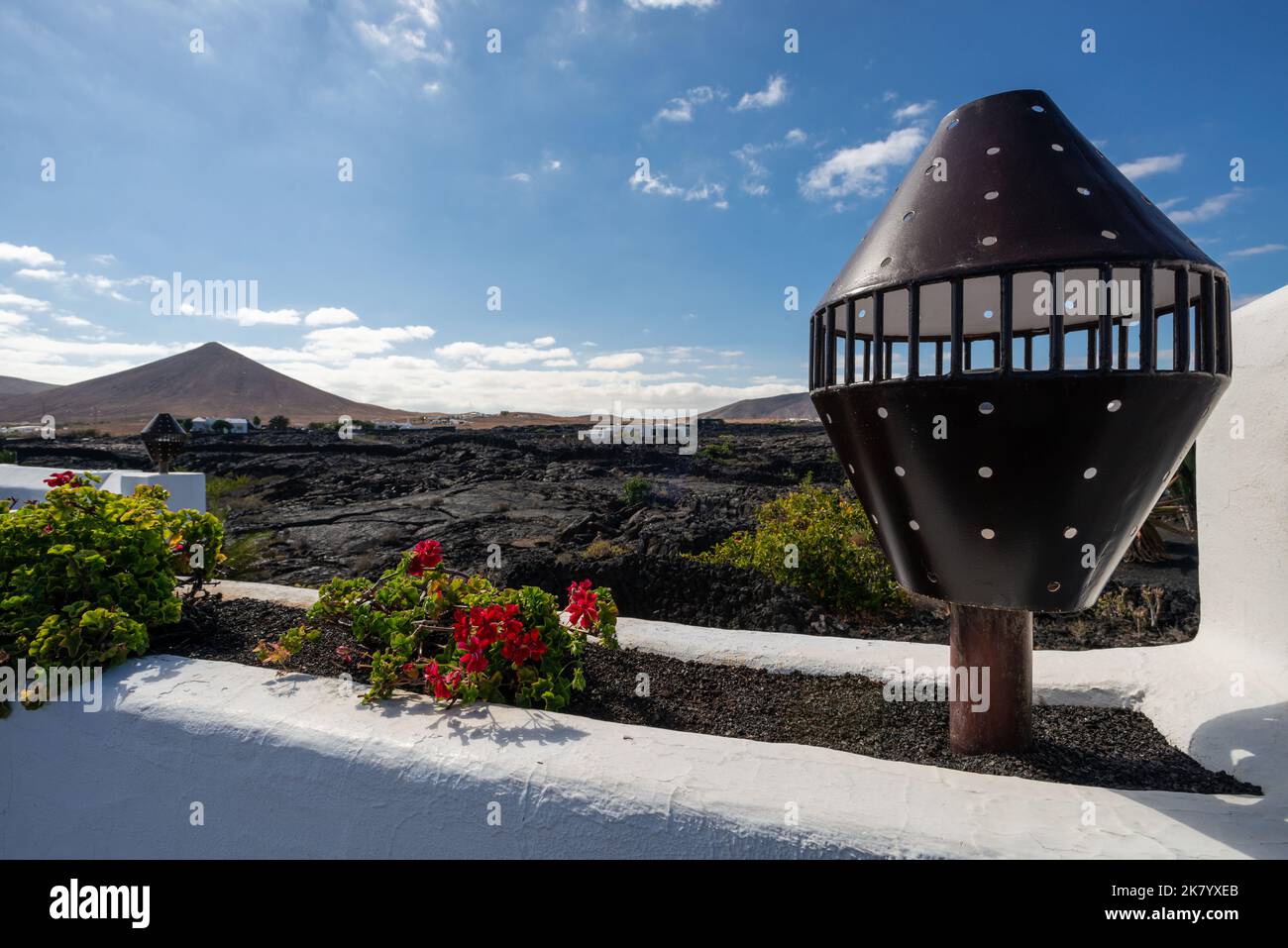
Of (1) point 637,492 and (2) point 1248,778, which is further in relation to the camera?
(1) point 637,492

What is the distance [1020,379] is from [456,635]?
2.30 meters

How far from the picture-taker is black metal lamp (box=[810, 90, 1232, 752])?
1905mm

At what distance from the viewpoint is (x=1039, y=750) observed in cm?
267

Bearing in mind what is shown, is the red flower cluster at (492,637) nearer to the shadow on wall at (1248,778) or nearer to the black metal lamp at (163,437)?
the shadow on wall at (1248,778)

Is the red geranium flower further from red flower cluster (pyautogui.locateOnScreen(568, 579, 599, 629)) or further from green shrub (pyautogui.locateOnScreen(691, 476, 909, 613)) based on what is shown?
green shrub (pyautogui.locateOnScreen(691, 476, 909, 613))

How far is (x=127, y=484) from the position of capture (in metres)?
9.27

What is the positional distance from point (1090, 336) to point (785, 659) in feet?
6.53
